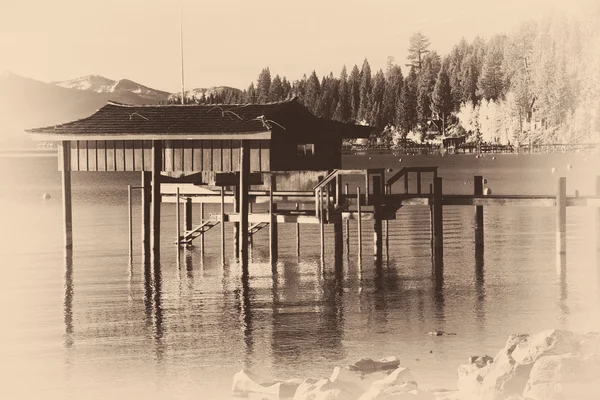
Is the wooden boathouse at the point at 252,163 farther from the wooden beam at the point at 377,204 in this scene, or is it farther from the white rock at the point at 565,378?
the white rock at the point at 565,378

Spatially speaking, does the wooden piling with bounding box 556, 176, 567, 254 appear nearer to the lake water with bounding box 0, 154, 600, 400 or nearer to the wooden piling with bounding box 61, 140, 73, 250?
the lake water with bounding box 0, 154, 600, 400

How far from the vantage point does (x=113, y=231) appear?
180ft

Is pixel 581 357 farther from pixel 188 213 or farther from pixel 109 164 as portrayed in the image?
pixel 188 213

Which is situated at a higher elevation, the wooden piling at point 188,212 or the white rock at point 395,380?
the wooden piling at point 188,212

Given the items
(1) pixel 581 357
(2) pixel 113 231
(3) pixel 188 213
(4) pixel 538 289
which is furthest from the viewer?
(2) pixel 113 231

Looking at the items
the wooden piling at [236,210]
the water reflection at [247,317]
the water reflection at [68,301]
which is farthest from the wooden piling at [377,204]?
the water reflection at [68,301]

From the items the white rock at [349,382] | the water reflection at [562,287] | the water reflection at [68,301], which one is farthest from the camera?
the water reflection at [562,287]

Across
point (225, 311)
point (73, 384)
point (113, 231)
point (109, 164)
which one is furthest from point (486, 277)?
point (113, 231)

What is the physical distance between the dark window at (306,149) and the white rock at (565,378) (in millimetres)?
23765

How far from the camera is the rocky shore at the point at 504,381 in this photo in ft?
51.0

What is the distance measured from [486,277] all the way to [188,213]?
15075 mm

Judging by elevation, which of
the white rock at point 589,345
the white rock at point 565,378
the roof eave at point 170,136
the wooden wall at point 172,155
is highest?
the roof eave at point 170,136

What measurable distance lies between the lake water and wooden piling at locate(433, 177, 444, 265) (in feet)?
1.66

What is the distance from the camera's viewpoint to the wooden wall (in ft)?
121
